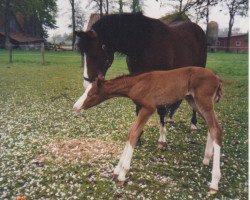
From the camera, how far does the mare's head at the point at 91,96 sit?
614 centimetres

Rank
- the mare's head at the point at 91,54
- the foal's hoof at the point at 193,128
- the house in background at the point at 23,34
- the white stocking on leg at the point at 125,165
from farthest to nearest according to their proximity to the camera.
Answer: the house in background at the point at 23,34
the foal's hoof at the point at 193,128
the mare's head at the point at 91,54
the white stocking on leg at the point at 125,165

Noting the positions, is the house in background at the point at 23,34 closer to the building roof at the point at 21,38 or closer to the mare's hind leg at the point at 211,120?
the building roof at the point at 21,38

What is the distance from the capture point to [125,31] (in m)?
7.21

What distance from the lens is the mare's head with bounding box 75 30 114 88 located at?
21.7 feet

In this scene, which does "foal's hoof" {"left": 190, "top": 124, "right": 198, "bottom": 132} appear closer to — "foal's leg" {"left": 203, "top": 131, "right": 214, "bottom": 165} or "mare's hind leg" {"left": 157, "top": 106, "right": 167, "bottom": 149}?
"mare's hind leg" {"left": 157, "top": 106, "right": 167, "bottom": 149}

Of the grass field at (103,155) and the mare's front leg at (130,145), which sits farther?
the mare's front leg at (130,145)

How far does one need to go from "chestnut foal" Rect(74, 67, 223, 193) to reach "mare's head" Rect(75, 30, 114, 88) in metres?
0.49

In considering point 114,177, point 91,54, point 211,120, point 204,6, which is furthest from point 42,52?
point 211,120

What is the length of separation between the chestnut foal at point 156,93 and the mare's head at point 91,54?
492mm

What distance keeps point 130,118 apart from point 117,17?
4761 mm

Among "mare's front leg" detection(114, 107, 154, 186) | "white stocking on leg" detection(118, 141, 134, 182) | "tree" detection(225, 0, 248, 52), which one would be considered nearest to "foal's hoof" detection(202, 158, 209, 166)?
"mare's front leg" detection(114, 107, 154, 186)

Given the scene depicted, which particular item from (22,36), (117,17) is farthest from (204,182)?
(22,36)

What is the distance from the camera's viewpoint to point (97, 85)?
6230 mm

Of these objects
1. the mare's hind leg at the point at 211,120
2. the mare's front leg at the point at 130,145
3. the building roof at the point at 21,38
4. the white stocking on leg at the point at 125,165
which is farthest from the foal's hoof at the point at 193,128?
the building roof at the point at 21,38
